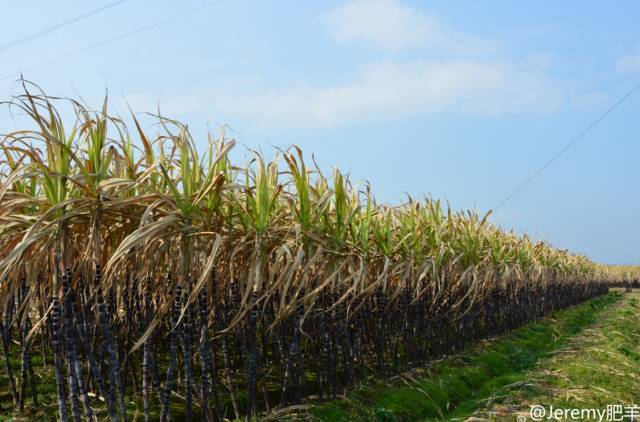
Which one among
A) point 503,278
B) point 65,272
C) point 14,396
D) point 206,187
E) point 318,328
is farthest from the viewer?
point 503,278

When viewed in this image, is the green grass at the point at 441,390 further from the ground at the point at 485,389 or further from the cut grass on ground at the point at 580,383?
the cut grass on ground at the point at 580,383

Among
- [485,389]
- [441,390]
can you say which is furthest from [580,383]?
[441,390]

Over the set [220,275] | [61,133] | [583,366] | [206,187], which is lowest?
[583,366]

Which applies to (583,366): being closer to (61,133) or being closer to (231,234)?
(231,234)

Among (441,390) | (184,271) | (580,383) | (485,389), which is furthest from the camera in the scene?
(485,389)

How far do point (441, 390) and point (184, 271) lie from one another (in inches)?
179

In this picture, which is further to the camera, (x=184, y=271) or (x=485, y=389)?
(x=485, y=389)

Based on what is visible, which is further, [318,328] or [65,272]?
[318,328]

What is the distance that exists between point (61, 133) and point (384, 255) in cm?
461

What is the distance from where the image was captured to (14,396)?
6078mm

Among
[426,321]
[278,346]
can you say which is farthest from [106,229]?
[426,321]

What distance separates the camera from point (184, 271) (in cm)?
486

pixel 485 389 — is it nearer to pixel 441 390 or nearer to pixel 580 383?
pixel 441 390

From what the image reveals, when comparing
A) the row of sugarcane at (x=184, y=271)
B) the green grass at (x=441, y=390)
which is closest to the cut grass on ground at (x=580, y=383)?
the green grass at (x=441, y=390)
